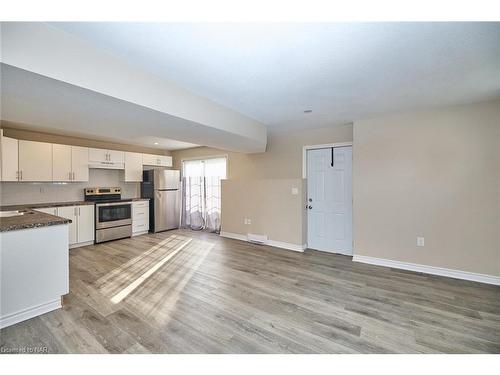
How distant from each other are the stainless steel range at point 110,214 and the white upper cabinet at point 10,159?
1214 millimetres

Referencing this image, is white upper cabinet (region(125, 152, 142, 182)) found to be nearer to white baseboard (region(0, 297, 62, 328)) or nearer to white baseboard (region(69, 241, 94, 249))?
white baseboard (region(69, 241, 94, 249))

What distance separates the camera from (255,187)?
4.89 metres

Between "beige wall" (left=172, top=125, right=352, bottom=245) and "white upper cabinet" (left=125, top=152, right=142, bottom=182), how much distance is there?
7.77 ft

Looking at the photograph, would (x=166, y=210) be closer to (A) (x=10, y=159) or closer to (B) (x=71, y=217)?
(B) (x=71, y=217)

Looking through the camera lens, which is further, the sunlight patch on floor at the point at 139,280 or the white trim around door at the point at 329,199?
the white trim around door at the point at 329,199

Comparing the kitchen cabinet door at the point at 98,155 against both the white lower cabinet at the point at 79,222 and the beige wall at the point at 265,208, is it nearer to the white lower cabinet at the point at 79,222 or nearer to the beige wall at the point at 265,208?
the white lower cabinet at the point at 79,222

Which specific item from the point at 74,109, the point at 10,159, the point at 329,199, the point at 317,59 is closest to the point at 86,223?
the point at 10,159

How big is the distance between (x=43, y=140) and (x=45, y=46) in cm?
420

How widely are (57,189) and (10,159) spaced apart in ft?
3.37

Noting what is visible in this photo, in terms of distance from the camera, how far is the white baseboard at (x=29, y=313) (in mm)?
1970

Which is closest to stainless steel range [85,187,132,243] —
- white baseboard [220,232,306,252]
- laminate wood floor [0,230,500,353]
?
laminate wood floor [0,230,500,353]

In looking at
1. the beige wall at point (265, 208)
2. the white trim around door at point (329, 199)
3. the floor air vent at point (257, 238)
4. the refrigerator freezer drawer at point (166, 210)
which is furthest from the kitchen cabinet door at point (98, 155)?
the white trim around door at point (329, 199)
